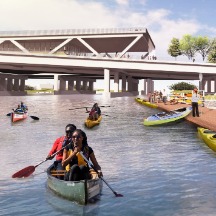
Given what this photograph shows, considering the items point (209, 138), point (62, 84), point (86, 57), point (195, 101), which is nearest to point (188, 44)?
point (62, 84)

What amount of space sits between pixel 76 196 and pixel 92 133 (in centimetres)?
1558

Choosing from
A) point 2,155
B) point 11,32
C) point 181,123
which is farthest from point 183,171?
point 11,32

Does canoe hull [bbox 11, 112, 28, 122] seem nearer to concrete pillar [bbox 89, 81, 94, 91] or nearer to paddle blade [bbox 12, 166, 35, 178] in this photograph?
paddle blade [bbox 12, 166, 35, 178]

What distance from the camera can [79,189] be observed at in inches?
371

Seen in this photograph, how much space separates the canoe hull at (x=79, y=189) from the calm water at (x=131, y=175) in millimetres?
267

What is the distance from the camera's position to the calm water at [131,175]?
9.91 m

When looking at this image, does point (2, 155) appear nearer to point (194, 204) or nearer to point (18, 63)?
point (194, 204)

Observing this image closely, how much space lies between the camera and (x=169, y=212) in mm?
9617

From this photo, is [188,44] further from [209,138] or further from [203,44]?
[209,138]

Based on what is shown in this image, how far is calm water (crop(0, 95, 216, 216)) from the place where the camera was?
991 centimetres

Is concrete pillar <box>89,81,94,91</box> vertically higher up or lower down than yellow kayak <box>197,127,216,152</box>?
higher up

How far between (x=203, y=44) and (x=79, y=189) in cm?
12458

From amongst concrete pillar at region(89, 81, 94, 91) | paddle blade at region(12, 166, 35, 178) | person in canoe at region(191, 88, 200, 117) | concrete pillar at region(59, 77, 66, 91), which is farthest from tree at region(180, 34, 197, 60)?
paddle blade at region(12, 166, 35, 178)

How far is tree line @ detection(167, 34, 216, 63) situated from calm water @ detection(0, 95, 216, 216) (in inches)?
4201
